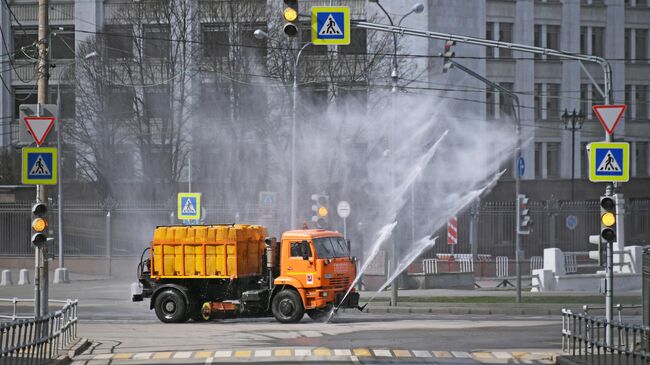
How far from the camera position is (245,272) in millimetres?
31641

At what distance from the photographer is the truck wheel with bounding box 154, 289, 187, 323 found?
3158 cm

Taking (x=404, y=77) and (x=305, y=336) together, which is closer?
(x=305, y=336)

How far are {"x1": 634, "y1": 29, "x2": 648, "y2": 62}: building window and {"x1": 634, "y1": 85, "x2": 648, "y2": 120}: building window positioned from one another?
186 centimetres

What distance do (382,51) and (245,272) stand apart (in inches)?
943

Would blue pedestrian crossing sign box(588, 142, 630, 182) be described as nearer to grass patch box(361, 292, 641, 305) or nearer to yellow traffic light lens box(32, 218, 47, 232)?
yellow traffic light lens box(32, 218, 47, 232)

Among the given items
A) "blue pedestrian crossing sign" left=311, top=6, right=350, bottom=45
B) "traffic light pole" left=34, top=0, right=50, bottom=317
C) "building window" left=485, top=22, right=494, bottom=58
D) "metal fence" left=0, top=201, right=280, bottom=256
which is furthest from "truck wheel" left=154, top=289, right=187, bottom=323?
"building window" left=485, top=22, right=494, bottom=58

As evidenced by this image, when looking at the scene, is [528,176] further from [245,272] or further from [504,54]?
[245,272]

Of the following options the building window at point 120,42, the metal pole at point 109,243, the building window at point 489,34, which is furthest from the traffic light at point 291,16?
the building window at point 489,34

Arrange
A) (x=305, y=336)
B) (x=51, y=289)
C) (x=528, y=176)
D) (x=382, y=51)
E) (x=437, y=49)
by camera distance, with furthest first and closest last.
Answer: (x=528, y=176), (x=437, y=49), (x=382, y=51), (x=51, y=289), (x=305, y=336)

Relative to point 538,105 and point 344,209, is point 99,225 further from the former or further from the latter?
point 538,105

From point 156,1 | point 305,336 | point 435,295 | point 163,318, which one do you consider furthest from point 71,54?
point 305,336

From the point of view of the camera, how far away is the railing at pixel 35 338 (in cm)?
1820

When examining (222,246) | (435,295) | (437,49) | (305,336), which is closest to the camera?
(305,336)

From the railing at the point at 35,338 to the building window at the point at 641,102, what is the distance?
55.2 m
